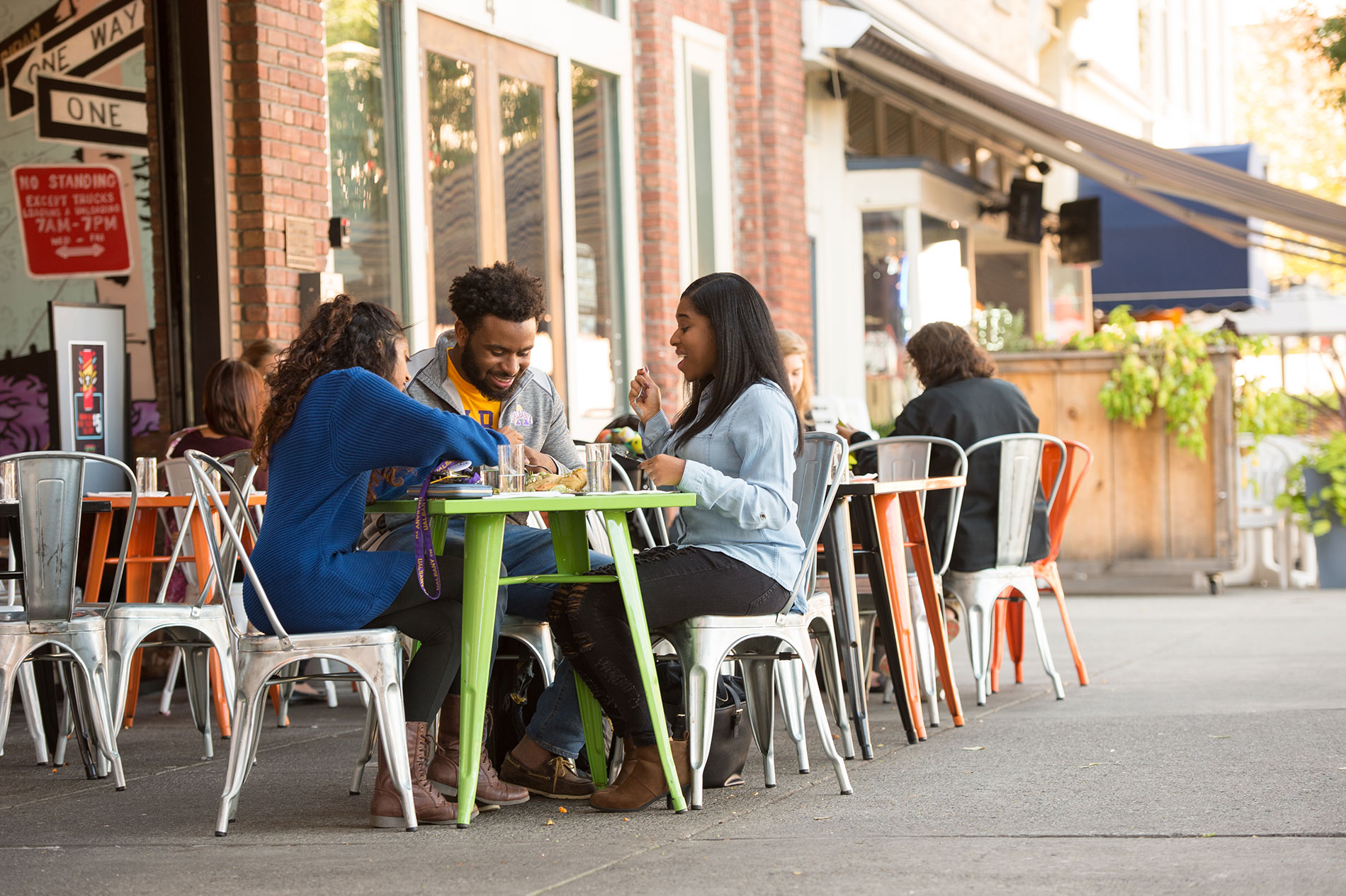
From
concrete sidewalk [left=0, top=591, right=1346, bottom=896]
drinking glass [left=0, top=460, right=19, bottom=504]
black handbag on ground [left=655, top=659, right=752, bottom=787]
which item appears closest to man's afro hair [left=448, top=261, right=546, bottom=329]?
black handbag on ground [left=655, top=659, right=752, bottom=787]

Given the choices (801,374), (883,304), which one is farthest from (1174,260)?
(801,374)

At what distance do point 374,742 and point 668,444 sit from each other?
1.25m

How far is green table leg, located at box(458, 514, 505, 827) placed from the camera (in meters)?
4.06

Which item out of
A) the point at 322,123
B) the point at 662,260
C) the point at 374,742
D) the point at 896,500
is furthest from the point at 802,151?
the point at 374,742

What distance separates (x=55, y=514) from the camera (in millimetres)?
4816

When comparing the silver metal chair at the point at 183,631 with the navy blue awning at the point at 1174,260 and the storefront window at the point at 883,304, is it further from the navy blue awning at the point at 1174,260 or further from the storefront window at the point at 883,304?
the navy blue awning at the point at 1174,260

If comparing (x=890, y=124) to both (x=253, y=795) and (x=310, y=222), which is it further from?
(x=253, y=795)

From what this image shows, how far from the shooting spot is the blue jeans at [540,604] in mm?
4527

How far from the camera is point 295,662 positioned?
13.3ft

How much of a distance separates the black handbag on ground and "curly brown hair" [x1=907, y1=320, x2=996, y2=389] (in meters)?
2.51

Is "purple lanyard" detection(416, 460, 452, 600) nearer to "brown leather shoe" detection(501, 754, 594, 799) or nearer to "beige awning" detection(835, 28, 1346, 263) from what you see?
"brown leather shoe" detection(501, 754, 594, 799)

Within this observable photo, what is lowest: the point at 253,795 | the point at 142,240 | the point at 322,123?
the point at 253,795

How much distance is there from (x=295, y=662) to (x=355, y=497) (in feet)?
1.43

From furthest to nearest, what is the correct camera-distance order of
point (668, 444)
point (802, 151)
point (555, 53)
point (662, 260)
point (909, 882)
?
point (802, 151) → point (662, 260) → point (555, 53) → point (668, 444) → point (909, 882)
